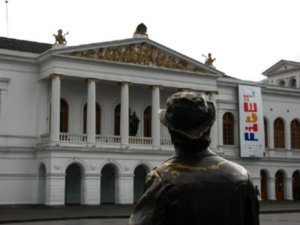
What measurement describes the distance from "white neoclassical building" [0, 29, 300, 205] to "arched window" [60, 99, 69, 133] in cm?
6

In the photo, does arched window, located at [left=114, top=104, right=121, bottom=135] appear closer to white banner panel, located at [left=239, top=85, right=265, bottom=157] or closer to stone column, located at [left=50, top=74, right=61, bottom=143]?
stone column, located at [left=50, top=74, right=61, bottom=143]

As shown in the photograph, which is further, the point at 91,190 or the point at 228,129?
the point at 228,129

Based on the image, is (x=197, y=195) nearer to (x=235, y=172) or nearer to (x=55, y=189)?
(x=235, y=172)

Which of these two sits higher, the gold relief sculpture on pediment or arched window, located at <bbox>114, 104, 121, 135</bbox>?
the gold relief sculpture on pediment

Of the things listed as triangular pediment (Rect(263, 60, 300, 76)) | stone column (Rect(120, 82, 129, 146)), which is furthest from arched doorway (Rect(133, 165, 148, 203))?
triangular pediment (Rect(263, 60, 300, 76))

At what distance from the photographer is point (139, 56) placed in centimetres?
3609

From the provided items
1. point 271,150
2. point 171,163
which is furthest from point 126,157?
point 171,163

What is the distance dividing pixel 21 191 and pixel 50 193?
243 centimetres

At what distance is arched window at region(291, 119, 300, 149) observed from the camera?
45.9 m

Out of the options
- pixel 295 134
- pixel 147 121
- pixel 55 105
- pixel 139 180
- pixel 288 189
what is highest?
pixel 55 105

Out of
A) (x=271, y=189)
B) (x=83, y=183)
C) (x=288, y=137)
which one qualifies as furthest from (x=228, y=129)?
(x=83, y=183)

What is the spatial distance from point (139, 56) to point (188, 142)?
111 feet

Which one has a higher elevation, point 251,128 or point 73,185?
point 251,128

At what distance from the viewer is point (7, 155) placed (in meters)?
32.9
